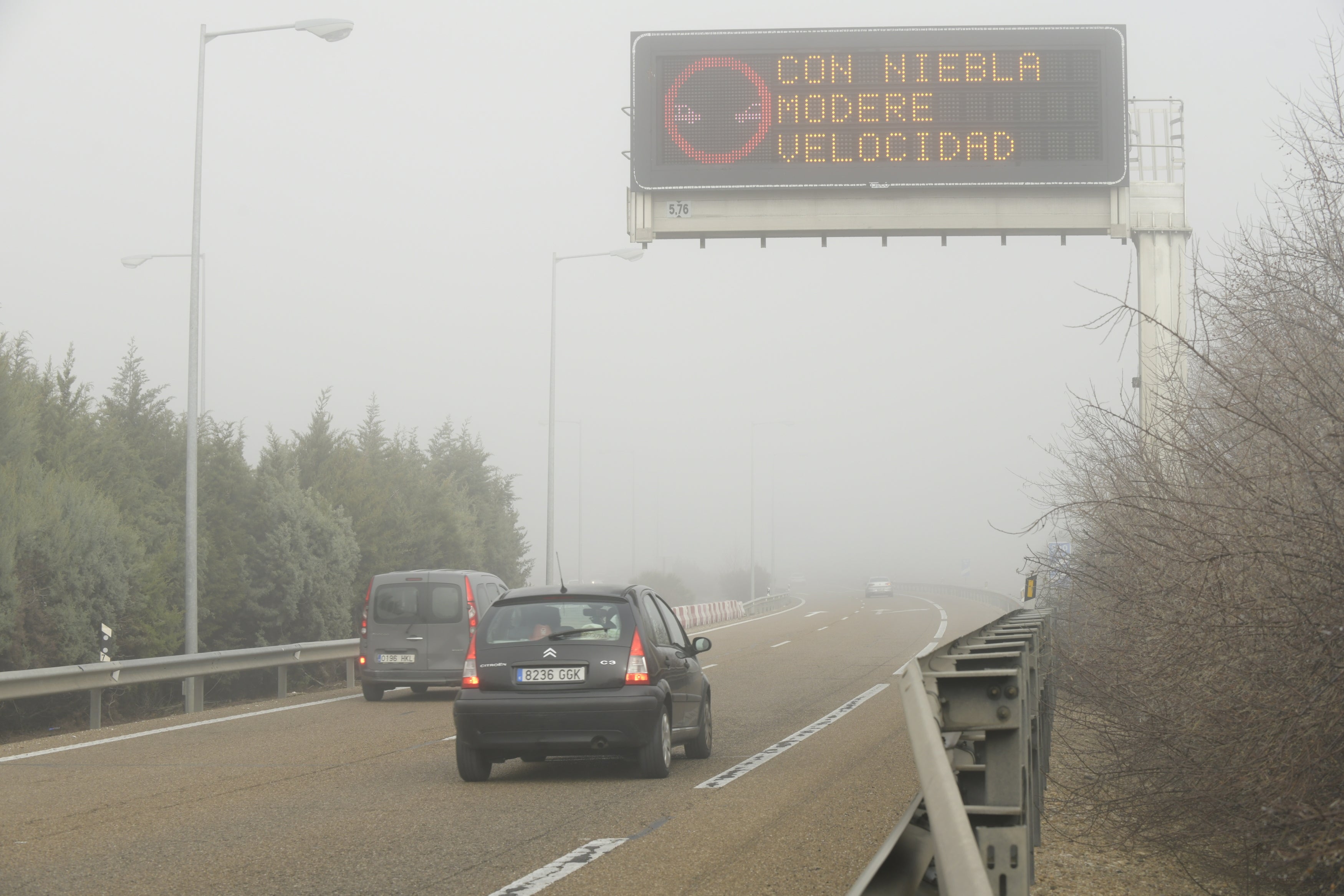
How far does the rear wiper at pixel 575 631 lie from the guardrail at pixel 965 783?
15.3 feet

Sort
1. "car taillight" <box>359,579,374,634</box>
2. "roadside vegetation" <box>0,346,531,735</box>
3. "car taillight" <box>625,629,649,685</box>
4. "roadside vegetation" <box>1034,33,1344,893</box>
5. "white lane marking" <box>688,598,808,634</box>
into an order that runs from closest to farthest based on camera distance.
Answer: "roadside vegetation" <box>1034,33,1344,893</box>
"car taillight" <box>625,629,649,685</box>
"car taillight" <box>359,579,374,634</box>
"roadside vegetation" <box>0,346,531,735</box>
"white lane marking" <box>688,598,808,634</box>

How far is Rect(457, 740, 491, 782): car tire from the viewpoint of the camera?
10562 millimetres

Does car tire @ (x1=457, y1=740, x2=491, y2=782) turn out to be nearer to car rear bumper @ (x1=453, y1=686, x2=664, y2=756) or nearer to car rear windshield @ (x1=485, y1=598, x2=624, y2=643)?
car rear bumper @ (x1=453, y1=686, x2=664, y2=756)

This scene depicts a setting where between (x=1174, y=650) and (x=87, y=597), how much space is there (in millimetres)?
21388

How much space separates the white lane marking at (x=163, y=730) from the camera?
501 inches

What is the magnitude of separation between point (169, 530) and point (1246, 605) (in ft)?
94.1

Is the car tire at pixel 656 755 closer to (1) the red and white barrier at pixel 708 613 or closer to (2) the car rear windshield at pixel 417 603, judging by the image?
(2) the car rear windshield at pixel 417 603

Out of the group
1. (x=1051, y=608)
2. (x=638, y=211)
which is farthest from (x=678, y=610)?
(x=1051, y=608)

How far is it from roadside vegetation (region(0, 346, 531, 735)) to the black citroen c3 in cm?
1334

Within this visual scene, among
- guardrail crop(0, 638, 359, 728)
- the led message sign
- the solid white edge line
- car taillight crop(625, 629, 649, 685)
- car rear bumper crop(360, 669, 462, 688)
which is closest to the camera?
car taillight crop(625, 629, 649, 685)

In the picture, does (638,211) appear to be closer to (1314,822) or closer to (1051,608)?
(1051,608)

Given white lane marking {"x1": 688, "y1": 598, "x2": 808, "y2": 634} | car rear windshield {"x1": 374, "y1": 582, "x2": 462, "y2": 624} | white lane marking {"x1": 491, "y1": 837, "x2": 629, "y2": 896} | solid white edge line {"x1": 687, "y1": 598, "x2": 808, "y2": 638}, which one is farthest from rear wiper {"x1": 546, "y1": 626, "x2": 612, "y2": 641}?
white lane marking {"x1": 688, "y1": 598, "x2": 808, "y2": 634}

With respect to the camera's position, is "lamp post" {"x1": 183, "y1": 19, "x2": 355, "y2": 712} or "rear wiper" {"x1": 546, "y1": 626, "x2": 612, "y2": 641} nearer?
"rear wiper" {"x1": 546, "y1": 626, "x2": 612, "y2": 641}

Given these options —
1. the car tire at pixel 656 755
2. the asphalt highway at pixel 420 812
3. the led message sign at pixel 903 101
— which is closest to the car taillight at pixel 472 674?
the asphalt highway at pixel 420 812
